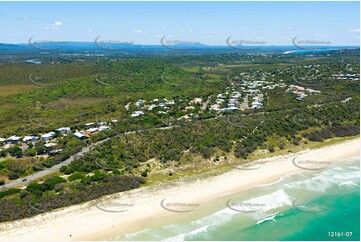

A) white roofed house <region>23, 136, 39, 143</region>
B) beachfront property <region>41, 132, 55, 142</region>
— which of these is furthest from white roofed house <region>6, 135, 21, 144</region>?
beachfront property <region>41, 132, 55, 142</region>

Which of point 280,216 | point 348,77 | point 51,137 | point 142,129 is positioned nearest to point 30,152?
point 51,137

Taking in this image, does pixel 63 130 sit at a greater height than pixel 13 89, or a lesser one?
lesser

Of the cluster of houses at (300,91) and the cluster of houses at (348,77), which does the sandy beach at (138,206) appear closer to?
the cluster of houses at (300,91)

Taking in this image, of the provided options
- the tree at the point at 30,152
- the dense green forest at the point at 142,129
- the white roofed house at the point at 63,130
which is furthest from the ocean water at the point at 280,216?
the white roofed house at the point at 63,130

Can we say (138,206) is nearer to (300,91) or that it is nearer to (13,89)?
(300,91)

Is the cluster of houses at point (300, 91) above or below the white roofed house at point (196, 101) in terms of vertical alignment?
above

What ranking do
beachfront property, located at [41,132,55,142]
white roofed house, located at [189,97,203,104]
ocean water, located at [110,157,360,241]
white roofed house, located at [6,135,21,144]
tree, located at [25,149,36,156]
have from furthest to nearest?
white roofed house, located at [189,97,203,104]
beachfront property, located at [41,132,55,142]
white roofed house, located at [6,135,21,144]
tree, located at [25,149,36,156]
ocean water, located at [110,157,360,241]

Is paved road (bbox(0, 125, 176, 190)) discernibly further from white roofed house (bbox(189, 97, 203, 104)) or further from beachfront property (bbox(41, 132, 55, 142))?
white roofed house (bbox(189, 97, 203, 104))
